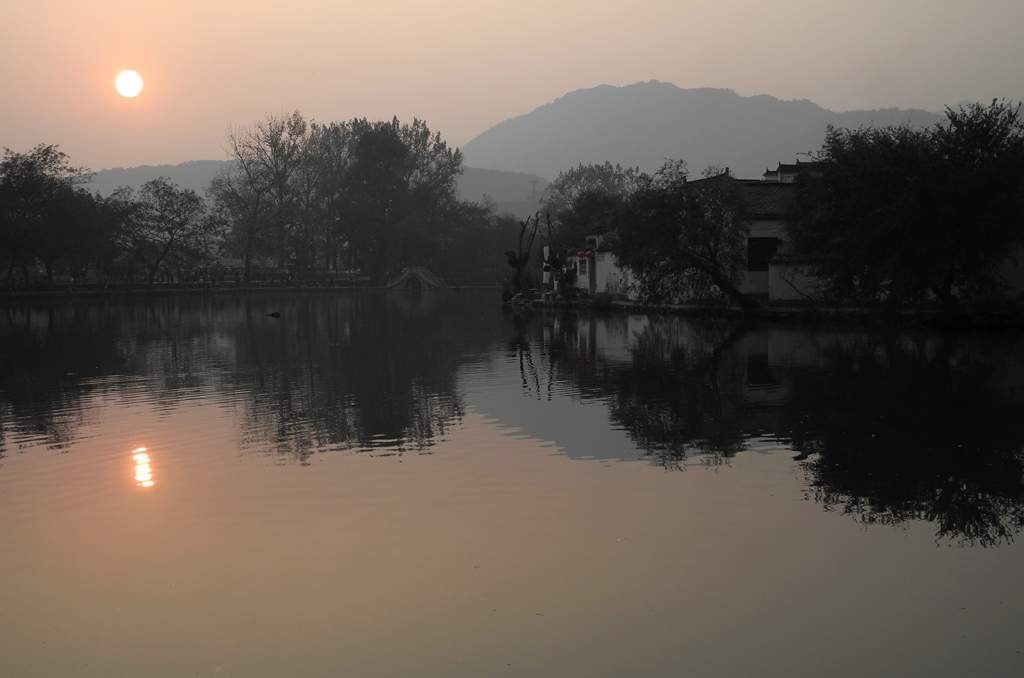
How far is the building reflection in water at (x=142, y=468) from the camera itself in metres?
9.74

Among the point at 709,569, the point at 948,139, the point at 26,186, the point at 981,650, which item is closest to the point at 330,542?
the point at 709,569

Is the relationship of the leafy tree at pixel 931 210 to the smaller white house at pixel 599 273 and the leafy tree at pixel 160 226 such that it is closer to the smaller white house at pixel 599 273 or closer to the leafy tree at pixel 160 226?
the smaller white house at pixel 599 273

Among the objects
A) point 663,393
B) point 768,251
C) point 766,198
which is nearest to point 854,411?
point 663,393

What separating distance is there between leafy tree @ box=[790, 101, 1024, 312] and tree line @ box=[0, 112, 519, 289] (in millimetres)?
58164

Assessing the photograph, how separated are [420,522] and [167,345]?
72.2 feet

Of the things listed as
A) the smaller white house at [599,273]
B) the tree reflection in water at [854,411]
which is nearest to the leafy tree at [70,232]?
the smaller white house at [599,273]

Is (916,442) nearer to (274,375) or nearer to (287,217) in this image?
(274,375)

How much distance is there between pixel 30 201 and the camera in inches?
2763

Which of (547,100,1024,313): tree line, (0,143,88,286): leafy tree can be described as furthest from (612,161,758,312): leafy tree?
(0,143,88,286): leafy tree

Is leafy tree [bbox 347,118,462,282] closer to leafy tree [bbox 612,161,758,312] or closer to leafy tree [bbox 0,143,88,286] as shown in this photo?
leafy tree [bbox 0,143,88,286]

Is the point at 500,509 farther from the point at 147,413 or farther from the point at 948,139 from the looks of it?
the point at 948,139

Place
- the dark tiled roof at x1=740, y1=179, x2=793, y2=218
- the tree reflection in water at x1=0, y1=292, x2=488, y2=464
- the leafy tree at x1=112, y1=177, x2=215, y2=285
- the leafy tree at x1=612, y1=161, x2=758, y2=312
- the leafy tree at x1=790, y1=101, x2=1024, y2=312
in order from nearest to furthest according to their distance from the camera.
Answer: the tree reflection in water at x1=0, y1=292, x2=488, y2=464
the leafy tree at x1=790, y1=101, x2=1024, y2=312
the leafy tree at x1=612, y1=161, x2=758, y2=312
the dark tiled roof at x1=740, y1=179, x2=793, y2=218
the leafy tree at x1=112, y1=177, x2=215, y2=285

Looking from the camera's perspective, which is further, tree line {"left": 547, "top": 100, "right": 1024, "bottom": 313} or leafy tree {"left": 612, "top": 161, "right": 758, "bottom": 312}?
leafy tree {"left": 612, "top": 161, "right": 758, "bottom": 312}

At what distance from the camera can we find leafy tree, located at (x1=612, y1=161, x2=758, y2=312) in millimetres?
36281
